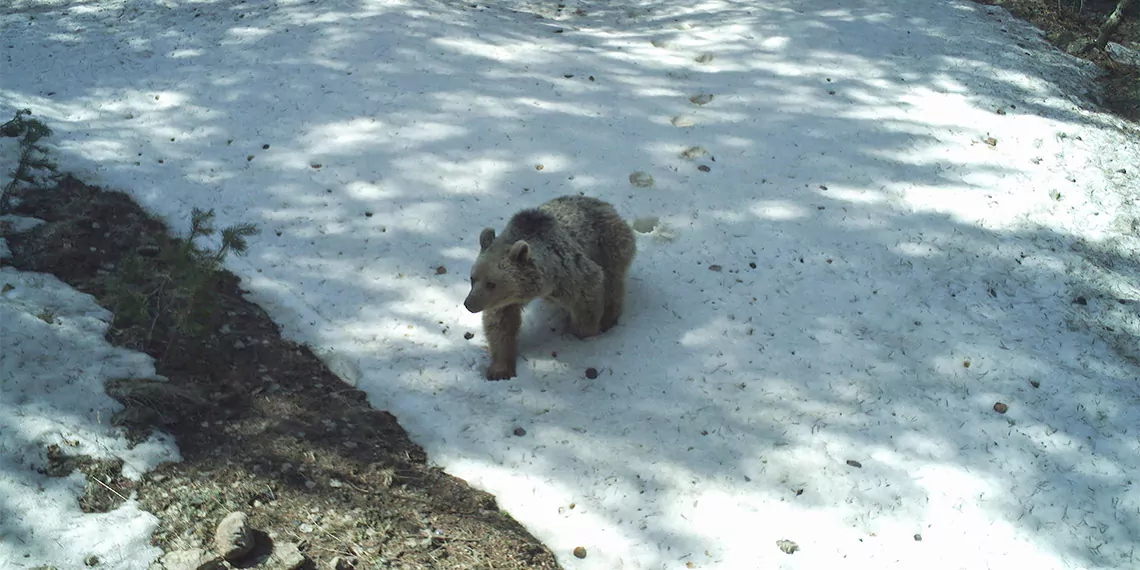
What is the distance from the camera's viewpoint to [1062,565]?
4.74 metres

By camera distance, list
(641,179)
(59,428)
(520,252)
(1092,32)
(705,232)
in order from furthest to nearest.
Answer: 1. (1092,32)
2. (641,179)
3. (705,232)
4. (520,252)
5. (59,428)

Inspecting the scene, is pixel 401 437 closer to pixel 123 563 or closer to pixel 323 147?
pixel 123 563

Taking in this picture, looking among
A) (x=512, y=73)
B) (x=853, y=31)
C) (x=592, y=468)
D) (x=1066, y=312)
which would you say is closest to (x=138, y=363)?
(x=592, y=468)

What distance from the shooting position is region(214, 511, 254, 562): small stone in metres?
4.25

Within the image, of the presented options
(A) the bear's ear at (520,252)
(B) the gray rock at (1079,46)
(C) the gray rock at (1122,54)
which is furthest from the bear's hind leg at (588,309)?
(C) the gray rock at (1122,54)

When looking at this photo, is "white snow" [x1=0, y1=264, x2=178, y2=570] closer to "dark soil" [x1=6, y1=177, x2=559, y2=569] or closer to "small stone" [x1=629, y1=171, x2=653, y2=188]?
"dark soil" [x1=6, y1=177, x2=559, y2=569]

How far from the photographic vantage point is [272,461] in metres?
5.03

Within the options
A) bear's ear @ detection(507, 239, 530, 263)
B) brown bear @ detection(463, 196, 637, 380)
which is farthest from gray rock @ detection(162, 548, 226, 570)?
bear's ear @ detection(507, 239, 530, 263)

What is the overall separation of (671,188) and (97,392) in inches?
214

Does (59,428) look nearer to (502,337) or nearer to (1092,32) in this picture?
(502,337)

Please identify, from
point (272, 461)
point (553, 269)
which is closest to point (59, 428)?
point (272, 461)

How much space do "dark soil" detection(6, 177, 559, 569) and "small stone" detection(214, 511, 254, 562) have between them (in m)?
0.07

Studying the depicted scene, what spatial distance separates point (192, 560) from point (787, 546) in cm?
351

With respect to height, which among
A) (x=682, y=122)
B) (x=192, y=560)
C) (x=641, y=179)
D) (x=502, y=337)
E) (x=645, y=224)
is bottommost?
(x=192, y=560)
